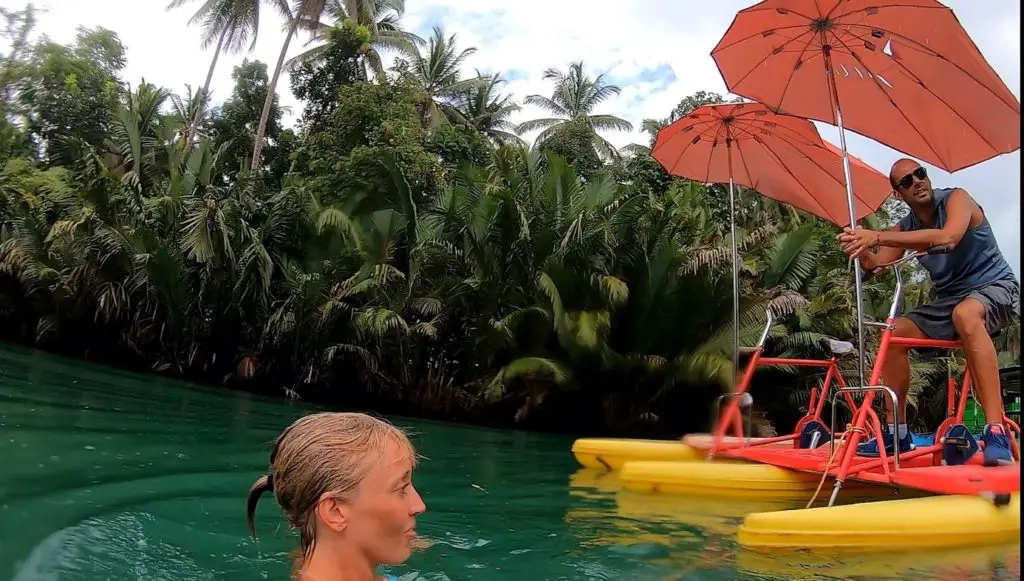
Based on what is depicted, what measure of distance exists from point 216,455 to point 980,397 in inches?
186

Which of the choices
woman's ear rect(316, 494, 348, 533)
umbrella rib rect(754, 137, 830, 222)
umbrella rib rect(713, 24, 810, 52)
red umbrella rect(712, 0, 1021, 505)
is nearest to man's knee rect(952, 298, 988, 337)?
red umbrella rect(712, 0, 1021, 505)

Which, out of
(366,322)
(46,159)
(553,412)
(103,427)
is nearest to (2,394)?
(103,427)

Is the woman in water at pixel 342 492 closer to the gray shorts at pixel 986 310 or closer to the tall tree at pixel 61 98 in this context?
the gray shorts at pixel 986 310

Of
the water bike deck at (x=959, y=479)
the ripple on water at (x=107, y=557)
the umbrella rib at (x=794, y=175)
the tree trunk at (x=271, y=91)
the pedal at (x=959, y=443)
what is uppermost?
the tree trunk at (x=271, y=91)

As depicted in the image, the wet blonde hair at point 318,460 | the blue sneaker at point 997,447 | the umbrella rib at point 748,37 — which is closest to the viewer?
the wet blonde hair at point 318,460

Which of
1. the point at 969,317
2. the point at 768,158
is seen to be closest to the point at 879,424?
the point at 969,317

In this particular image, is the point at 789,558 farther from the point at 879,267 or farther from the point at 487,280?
the point at 487,280

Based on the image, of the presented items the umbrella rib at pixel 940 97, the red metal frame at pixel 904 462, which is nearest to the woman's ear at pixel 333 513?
the red metal frame at pixel 904 462

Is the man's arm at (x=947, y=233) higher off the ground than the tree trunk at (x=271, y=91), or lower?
lower

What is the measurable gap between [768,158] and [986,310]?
8.86 feet

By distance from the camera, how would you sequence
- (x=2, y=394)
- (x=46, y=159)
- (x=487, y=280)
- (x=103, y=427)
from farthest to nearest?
(x=46, y=159) → (x=487, y=280) → (x=2, y=394) → (x=103, y=427)

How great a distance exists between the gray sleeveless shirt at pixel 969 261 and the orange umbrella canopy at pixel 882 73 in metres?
0.63

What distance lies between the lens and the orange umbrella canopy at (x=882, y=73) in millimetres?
4121

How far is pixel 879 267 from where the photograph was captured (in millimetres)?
4340
